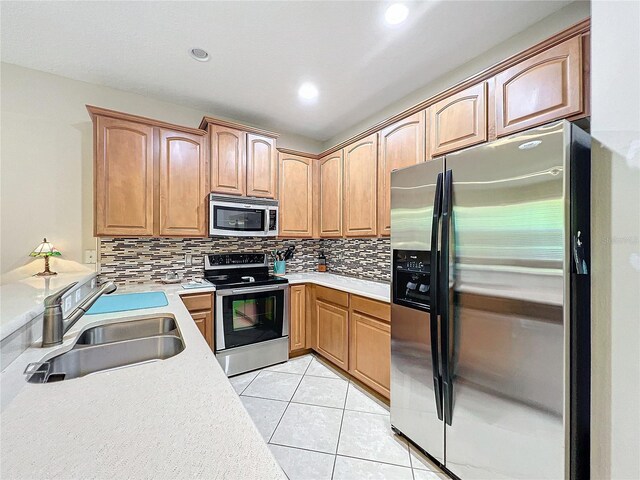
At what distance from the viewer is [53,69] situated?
2.21 metres

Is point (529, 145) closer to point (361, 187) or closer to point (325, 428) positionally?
point (361, 187)

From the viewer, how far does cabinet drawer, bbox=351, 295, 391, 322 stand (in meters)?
2.00

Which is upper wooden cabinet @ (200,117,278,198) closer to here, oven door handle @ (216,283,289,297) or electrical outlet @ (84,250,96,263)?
oven door handle @ (216,283,289,297)

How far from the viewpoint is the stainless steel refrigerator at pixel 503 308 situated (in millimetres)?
1055

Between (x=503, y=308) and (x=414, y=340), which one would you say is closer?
(x=503, y=308)

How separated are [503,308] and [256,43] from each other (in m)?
2.22

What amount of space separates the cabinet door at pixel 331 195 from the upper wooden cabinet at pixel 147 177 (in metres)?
1.31

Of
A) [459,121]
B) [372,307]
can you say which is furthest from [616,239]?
[372,307]

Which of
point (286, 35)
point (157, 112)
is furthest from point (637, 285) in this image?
point (157, 112)

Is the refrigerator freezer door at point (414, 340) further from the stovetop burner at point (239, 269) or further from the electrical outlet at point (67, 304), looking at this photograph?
the electrical outlet at point (67, 304)

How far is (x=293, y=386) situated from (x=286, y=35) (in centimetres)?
274

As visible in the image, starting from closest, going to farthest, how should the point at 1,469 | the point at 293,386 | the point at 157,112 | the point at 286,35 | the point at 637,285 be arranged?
→ the point at 1,469 → the point at 637,285 → the point at 286,35 → the point at 293,386 → the point at 157,112

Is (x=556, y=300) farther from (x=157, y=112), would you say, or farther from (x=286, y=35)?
(x=157, y=112)

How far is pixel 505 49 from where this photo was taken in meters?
1.88
